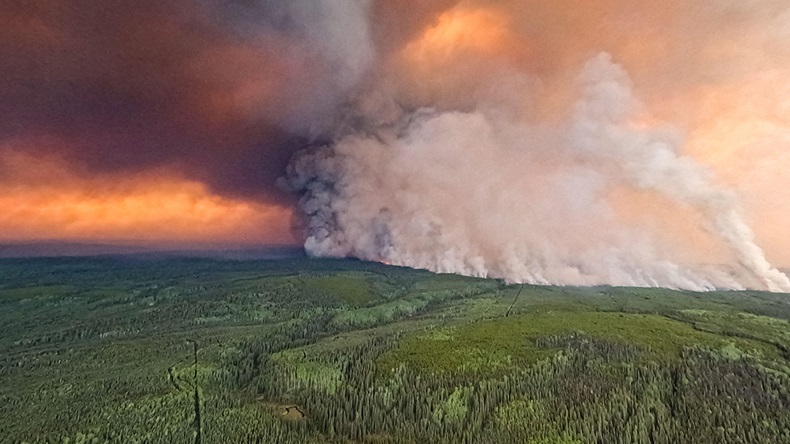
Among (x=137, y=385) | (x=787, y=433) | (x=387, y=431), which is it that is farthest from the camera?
(x=137, y=385)

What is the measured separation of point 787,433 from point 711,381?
3070 cm

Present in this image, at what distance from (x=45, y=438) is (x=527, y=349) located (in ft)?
592

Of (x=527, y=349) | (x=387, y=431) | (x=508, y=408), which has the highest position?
(x=527, y=349)

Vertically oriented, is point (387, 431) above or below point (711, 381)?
below

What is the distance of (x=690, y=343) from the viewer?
19950 centimetres

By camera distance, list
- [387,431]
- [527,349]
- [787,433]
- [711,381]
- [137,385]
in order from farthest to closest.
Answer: [527,349] < [137,385] < [711,381] < [387,431] < [787,433]

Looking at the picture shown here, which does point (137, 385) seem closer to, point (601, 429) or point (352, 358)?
point (352, 358)

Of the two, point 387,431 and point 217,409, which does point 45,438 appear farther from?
point 387,431

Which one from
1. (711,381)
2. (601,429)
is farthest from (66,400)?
(711,381)

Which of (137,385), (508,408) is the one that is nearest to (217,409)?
(137,385)

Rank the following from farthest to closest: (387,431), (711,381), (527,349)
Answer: (527,349) → (711,381) → (387,431)

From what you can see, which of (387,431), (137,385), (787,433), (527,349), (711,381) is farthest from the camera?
(527,349)

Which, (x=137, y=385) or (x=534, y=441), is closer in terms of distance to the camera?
(x=534, y=441)

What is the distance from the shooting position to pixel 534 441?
131 meters
